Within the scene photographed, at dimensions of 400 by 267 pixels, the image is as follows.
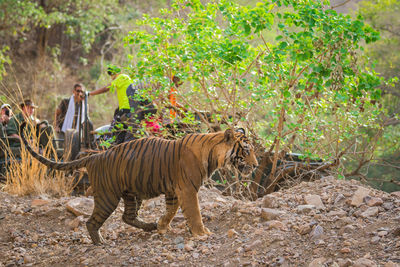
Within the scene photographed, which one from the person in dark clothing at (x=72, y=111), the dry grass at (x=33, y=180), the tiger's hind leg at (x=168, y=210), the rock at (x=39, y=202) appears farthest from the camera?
the person in dark clothing at (x=72, y=111)

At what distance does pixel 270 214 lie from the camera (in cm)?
459

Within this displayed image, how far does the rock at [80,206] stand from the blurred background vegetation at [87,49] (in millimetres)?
4768

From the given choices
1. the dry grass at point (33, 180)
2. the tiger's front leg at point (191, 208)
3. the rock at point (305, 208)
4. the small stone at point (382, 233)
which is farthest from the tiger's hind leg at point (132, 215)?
the dry grass at point (33, 180)

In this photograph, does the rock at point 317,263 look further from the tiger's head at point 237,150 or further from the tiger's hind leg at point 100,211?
the tiger's hind leg at point 100,211

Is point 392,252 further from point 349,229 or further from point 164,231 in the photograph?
point 164,231

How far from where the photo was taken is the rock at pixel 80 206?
5.85m

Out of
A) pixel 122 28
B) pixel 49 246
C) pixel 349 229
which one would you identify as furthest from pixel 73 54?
pixel 349 229

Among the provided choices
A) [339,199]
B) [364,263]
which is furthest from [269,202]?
[364,263]

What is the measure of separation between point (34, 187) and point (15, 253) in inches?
89.8

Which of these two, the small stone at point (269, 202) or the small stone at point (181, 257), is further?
the small stone at point (269, 202)

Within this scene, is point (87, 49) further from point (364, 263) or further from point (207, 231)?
point (364, 263)

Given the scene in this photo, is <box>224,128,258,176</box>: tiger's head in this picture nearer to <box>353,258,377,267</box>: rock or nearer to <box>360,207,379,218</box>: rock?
<box>360,207,379,218</box>: rock

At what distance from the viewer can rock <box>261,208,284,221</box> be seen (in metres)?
4.56

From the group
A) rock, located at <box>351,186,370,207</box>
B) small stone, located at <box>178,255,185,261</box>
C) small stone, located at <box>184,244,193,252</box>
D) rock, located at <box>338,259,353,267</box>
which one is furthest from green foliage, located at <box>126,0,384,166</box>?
small stone, located at <box>178,255,185,261</box>
